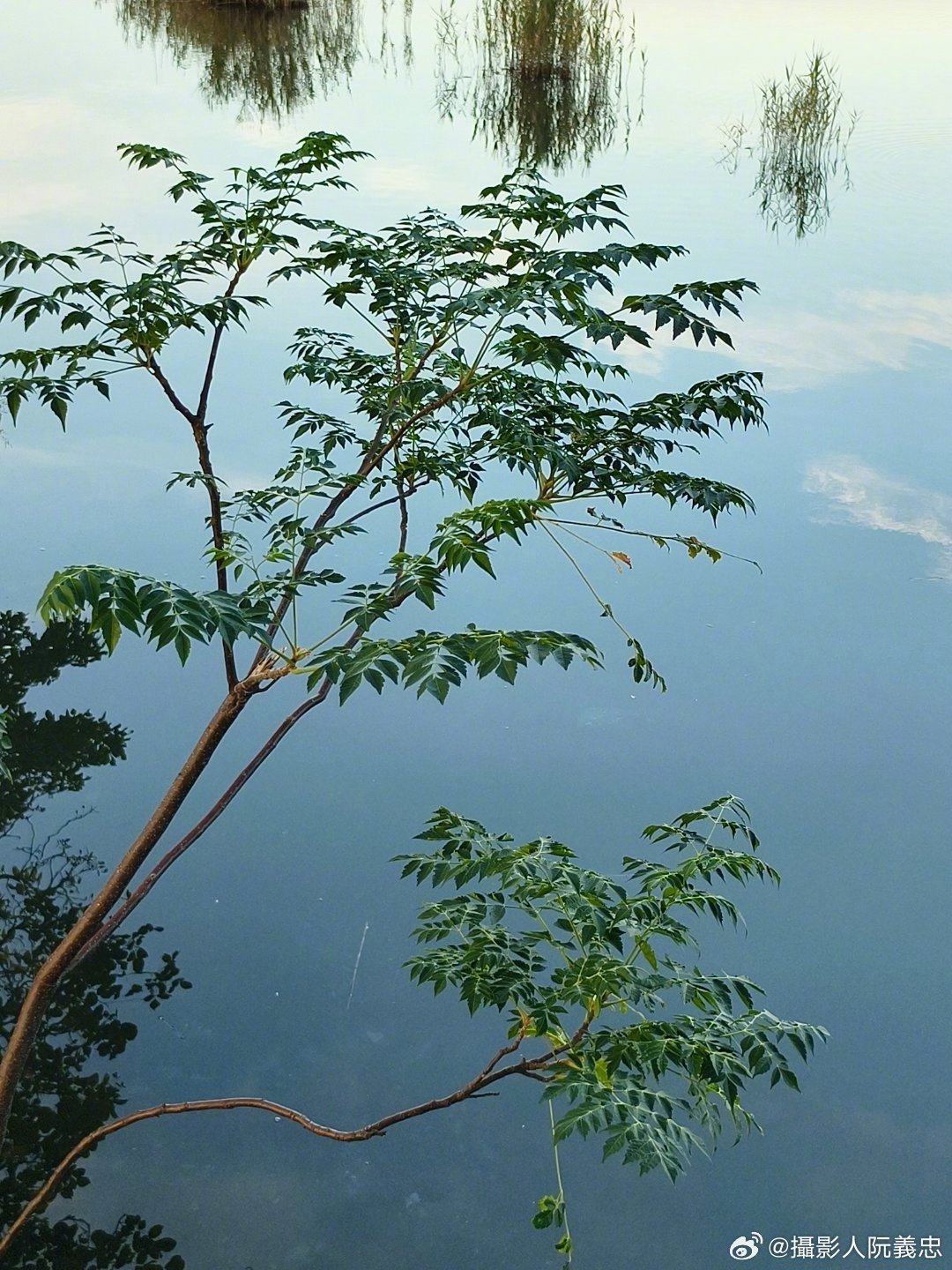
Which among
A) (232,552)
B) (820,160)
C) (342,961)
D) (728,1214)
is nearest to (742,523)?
(342,961)

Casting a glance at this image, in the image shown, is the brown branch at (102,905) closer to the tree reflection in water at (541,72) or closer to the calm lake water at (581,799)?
the calm lake water at (581,799)

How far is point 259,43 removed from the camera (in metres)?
10.4

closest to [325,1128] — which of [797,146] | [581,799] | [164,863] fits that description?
[164,863]

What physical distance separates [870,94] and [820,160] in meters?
1.84

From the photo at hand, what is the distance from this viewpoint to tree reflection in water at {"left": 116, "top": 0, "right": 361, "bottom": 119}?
370 inches

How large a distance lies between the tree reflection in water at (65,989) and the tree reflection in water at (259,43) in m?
6.54

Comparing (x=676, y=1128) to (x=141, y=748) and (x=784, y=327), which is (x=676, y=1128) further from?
(x=784, y=327)

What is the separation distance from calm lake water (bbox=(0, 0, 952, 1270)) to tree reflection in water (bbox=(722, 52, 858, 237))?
112cm

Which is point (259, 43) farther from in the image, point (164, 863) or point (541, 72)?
point (164, 863)

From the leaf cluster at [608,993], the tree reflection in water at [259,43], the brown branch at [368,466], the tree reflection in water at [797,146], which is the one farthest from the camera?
the tree reflection in water at [259,43]

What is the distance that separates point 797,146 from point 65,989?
785 cm

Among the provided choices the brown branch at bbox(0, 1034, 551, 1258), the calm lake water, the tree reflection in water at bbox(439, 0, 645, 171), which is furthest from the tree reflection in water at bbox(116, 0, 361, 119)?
the brown branch at bbox(0, 1034, 551, 1258)

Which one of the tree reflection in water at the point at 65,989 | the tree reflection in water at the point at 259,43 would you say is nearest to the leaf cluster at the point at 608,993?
the tree reflection in water at the point at 65,989

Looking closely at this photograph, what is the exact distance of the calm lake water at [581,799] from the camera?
227 cm
